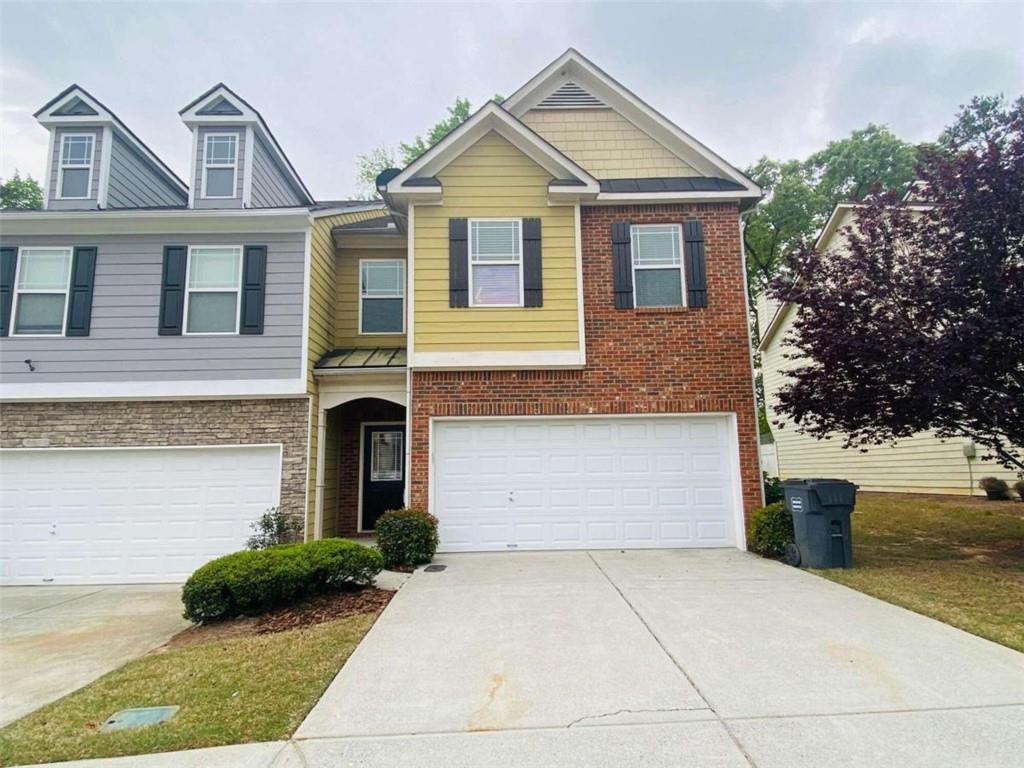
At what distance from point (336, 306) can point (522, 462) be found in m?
5.17

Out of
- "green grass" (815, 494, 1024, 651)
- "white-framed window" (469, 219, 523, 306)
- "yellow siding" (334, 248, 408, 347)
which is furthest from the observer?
"yellow siding" (334, 248, 408, 347)

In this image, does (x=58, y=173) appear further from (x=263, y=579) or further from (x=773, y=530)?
(x=773, y=530)

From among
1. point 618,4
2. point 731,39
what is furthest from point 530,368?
point 731,39

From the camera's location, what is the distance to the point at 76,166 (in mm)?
9883

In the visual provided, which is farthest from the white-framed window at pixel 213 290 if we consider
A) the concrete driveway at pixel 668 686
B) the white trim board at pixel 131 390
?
the concrete driveway at pixel 668 686

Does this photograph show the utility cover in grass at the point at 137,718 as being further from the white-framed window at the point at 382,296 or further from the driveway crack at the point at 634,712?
the white-framed window at the point at 382,296

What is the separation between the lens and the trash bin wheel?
24.5 feet

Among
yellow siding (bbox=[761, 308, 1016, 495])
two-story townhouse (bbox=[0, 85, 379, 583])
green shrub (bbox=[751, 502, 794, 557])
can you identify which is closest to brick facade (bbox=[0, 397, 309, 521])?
two-story townhouse (bbox=[0, 85, 379, 583])

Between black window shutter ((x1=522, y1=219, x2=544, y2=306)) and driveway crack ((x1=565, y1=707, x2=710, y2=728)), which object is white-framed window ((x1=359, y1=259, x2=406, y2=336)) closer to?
black window shutter ((x1=522, y1=219, x2=544, y2=306))

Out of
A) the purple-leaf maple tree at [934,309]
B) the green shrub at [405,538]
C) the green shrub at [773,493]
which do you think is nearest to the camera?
the purple-leaf maple tree at [934,309]

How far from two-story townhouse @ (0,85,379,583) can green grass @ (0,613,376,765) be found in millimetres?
4364

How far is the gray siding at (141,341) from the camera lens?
896 cm

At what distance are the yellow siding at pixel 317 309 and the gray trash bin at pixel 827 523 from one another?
7686 mm

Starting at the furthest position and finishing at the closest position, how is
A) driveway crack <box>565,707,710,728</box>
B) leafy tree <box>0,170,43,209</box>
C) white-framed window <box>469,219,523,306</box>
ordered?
leafy tree <box>0,170,43,209</box> → white-framed window <box>469,219,523,306</box> → driveway crack <box>565,707,710,728</box>
